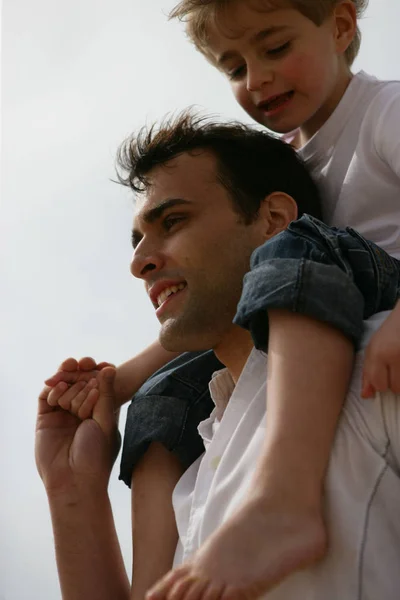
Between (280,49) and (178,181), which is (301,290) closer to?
(178,181)

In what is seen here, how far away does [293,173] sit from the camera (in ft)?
5.56

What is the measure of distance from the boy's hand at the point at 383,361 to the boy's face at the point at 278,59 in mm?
752

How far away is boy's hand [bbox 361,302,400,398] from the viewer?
1.01 metres

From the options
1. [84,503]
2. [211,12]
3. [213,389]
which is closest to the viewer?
[213,389]

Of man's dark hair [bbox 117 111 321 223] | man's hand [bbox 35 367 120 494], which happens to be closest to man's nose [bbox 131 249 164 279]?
man's dark hair [bbox 117 111 321 223]

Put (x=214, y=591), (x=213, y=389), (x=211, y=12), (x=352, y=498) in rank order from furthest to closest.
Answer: (x=211, y=12) → (x=213, y=389) → (x=352, y=498) → (x=214, y=591)

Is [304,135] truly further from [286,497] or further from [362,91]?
[286,497]

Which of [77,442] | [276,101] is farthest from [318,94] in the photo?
[77,442]

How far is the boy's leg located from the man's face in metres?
0.27

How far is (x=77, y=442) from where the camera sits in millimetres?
1655

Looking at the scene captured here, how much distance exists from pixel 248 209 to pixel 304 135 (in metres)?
0.32

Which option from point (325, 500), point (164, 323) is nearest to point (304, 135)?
point (164, 323)

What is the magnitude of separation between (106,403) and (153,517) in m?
0.31

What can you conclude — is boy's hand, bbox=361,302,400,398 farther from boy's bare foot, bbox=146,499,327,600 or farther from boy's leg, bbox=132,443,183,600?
boy's leg, bbox=132,443,183,600
